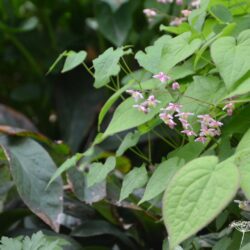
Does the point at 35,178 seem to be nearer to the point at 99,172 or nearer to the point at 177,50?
the point at 99,172

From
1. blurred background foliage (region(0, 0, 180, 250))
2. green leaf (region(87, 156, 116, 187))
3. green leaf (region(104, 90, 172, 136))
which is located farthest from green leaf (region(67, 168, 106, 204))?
green leaf (region(104, 90, 172, 136))

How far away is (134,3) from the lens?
2.04 meters

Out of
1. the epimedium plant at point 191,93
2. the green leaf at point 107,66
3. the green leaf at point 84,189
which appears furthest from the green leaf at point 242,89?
the green leaf at point 84,189

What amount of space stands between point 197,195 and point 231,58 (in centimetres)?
25

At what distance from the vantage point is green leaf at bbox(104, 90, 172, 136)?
1047 millimetres

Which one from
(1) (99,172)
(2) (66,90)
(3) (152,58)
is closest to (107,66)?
(3) (152,58)

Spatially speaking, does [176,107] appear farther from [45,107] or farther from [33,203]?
[45,107]

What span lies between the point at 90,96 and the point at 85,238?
2.48 feet

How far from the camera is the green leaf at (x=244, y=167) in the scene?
84 cm

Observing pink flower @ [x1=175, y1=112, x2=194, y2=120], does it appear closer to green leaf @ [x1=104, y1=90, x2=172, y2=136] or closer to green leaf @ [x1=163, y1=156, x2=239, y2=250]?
green leaf @ [x1=104, y1=90, x2=172, y2=136]

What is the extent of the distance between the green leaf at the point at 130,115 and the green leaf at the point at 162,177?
83 millimetres

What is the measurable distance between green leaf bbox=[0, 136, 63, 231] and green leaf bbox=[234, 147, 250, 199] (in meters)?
0.51

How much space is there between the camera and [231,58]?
969 mm

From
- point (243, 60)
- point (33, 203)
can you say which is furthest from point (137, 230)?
point (243, 60)
